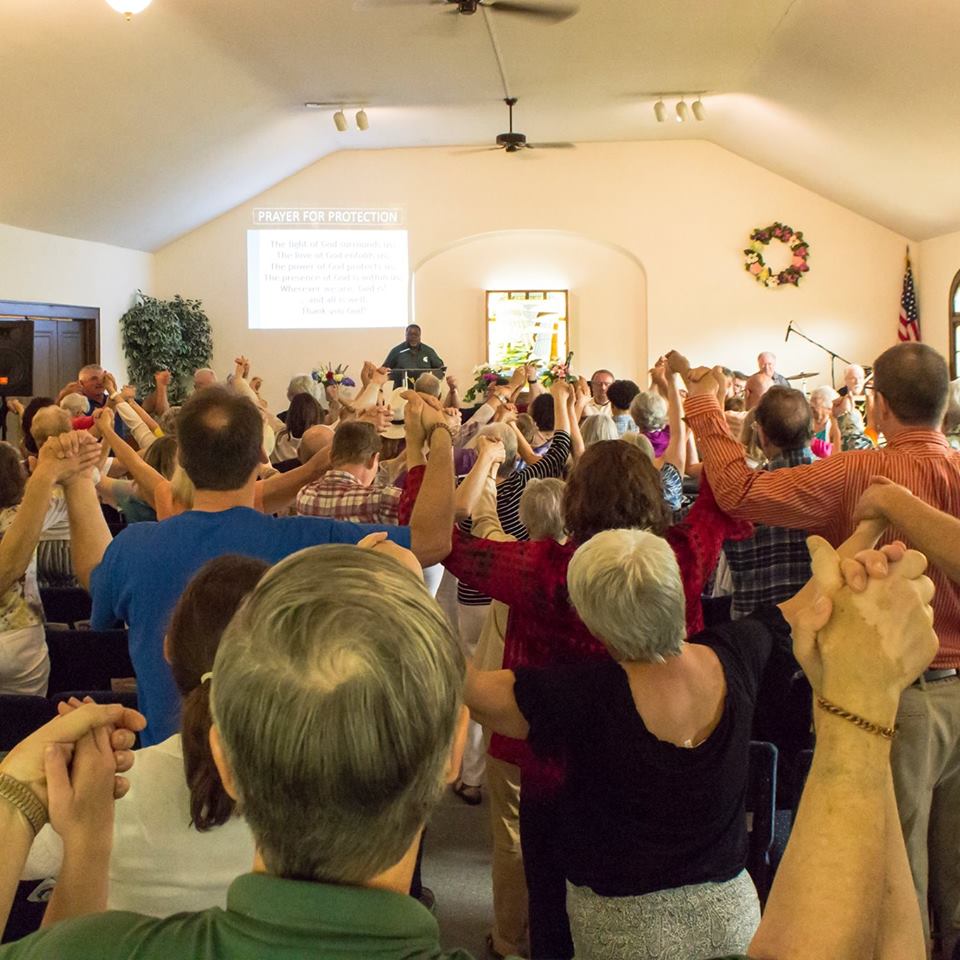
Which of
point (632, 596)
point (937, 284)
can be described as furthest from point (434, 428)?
point (937, 284)

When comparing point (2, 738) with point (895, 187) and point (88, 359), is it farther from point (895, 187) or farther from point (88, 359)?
point (895, 187)

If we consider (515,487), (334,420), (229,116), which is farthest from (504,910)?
(229,116)

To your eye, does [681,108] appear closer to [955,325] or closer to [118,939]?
[955,325]

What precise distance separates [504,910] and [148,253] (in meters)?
12.7

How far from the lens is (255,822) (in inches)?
32.3

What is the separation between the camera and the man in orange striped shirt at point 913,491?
2.38 metres

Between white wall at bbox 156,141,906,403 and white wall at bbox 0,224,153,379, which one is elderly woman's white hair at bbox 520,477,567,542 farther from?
white wall at bbox 156,141,906,403

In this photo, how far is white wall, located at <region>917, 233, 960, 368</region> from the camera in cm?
1250

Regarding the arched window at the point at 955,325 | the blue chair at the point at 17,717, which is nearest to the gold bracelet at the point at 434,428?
the blue chair at the point at 17,717

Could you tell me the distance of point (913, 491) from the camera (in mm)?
2447

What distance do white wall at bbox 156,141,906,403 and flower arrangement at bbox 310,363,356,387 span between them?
0.16 m

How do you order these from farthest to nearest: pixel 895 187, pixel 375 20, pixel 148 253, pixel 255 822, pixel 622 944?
pixel 148 253
pixel 895 187
pixel 375 20
pixel 622 944
pixel 255 822

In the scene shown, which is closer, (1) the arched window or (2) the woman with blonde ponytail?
(2) the woman with blonde ponytail

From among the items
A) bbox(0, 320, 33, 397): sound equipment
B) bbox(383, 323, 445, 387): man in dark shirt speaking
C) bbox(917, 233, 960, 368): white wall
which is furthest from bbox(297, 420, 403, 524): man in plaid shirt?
bbox(917, 233, 960, 368): white wall
